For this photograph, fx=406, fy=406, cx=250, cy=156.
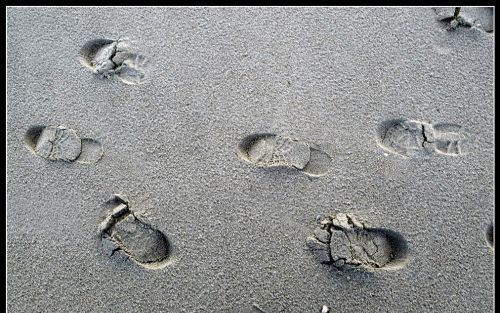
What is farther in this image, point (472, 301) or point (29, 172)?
point (29, 172)

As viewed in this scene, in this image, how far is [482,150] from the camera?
139cm

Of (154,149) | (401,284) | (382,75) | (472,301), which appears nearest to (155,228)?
(154,149)

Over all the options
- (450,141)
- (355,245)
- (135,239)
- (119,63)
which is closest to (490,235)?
(450,141)

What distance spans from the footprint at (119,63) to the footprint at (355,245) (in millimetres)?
838

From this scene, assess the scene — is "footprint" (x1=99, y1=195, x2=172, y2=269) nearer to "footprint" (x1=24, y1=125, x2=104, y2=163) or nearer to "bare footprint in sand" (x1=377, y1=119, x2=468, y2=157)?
"footprint" (x1=24, y1=125, x2=104, y2=163)

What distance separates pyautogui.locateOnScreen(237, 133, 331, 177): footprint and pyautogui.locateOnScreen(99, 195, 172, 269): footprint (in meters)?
0.41

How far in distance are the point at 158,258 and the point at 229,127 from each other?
508 mm

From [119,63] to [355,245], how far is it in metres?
1.04

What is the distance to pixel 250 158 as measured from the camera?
4.62ft

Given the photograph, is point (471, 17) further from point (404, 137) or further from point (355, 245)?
point (355, 245)

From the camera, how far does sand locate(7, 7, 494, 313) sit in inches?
52.8

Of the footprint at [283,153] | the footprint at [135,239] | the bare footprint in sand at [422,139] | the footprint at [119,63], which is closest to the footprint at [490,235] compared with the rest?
the bare footprint in sand at [422,139]

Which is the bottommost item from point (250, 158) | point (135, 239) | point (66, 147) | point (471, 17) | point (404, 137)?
point (135, 239)

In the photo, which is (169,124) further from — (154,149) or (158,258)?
(158,258)
